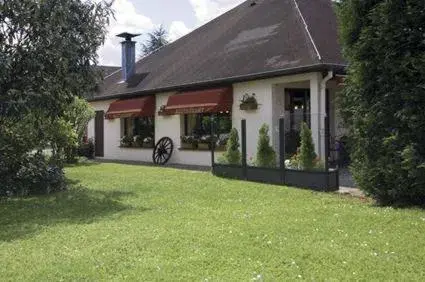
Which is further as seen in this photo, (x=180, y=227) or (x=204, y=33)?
(x=204, y=33)

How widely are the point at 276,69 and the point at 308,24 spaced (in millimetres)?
2788

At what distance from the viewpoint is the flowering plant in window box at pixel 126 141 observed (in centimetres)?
2417

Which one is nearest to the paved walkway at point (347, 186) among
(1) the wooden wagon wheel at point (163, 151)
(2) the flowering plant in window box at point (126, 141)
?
(1) the wooden wagon wheel at point (163, 151)

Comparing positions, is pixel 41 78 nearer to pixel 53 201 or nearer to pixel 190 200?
pixel 53 201

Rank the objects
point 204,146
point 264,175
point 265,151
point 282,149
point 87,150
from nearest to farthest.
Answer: point 282,149, point 264,175, point 265,151, point 204,146, point 87,150

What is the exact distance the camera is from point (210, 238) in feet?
23.2

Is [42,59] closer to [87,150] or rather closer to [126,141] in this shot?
[126,141]

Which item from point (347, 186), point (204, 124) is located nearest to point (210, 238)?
point (347, 186)

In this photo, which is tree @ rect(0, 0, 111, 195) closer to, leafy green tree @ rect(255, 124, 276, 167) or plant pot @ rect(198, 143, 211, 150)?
leafy green tree @ rect(255, 124, 276, 167)

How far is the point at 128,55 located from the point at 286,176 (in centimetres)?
1544

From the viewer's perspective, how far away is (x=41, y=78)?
37.8 feet

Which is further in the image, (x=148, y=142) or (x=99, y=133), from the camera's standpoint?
(x=99, y=133)

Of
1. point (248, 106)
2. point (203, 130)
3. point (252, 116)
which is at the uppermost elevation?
point (248, 106)

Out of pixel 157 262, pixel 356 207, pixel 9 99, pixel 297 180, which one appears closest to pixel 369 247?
pixel 157 262
